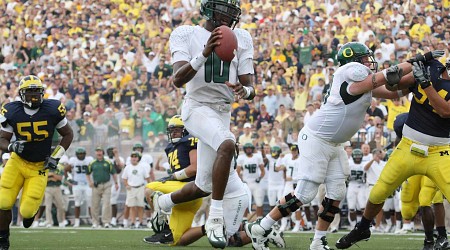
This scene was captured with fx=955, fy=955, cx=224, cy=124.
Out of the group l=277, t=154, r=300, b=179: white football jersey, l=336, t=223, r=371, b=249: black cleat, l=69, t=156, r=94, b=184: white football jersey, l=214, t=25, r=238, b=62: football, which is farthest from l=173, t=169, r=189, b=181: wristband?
l=69, t=156, r=94, b=184: white football jersey

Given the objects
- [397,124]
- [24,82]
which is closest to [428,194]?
[397,124]

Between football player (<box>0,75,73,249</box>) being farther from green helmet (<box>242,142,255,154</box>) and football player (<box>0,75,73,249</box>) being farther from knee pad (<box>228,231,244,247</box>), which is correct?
green helmet (<box>242,142,255,154</box>)

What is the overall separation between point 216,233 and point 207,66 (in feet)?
4.51

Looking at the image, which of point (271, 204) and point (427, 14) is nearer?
point (271, 204)

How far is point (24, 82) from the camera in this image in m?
9.99

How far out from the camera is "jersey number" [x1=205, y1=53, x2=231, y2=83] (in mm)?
7867

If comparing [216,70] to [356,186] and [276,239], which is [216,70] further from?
[356,186]

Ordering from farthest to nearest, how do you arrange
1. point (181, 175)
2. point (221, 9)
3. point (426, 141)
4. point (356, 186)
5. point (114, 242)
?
1. point (356, 186)
2. point (114, 242)
3. point (181, 175)
4. point (426, 141)
5. point (221, 9)

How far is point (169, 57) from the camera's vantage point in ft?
70.9

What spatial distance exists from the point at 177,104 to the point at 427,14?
5.54m

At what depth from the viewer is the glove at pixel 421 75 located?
8328mm

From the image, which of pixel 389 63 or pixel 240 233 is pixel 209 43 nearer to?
pixel 240 233

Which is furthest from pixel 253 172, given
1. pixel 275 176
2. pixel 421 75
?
pixel 421 75

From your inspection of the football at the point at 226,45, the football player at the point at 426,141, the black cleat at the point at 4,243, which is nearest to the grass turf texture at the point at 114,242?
the black cleat at the point at 4,243
